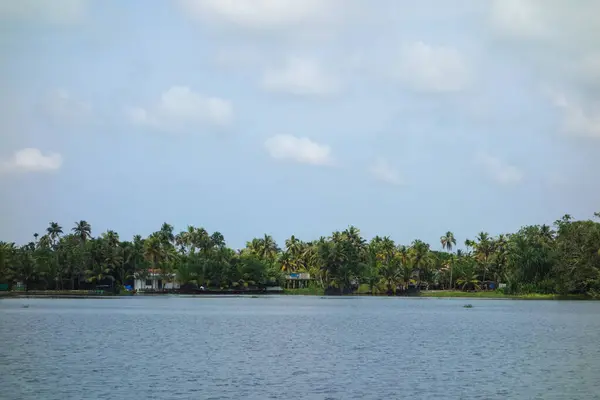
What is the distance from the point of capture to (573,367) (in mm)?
42344

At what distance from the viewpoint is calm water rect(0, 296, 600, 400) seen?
3375 centimetres

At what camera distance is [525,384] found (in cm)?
3588

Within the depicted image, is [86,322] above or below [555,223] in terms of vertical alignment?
below

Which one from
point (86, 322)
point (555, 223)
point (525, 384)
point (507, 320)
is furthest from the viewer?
point (555, 223)

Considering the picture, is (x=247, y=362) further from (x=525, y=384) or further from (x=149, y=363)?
(x=525, y=384)

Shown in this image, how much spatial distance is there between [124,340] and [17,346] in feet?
29.0

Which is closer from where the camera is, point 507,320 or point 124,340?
point 124,340

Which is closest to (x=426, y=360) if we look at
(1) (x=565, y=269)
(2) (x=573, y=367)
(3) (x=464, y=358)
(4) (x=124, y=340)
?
(3) (x=464, y=358)

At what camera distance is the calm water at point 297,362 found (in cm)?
3375

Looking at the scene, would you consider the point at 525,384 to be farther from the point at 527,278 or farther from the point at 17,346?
the point at 527,278

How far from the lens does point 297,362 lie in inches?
1772

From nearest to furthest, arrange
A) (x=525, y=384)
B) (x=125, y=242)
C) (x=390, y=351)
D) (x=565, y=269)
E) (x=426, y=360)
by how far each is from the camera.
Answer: (x=525, y=384) → (x=426, y=360) → (x=390, y=351) → (x=565, y=269) → (x=125, y=242)

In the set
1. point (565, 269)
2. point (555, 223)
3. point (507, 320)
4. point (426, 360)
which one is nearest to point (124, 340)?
point (426, 360)

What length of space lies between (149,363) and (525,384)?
20851 millimetres
